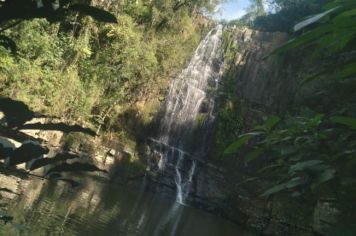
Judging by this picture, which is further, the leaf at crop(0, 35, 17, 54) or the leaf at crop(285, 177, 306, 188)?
the leaf at crop(285, 177, 306, 188)

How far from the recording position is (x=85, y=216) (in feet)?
25.8

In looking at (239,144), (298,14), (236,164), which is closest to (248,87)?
(236,164)

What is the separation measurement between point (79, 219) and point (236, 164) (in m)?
14.1

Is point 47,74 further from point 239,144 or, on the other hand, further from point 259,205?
point 239,144

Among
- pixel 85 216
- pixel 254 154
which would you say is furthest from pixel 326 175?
pixel 85 216

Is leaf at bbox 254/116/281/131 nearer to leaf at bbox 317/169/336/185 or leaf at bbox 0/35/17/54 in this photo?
leaf at bbox 317/169/336/185

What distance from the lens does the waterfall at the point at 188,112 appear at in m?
19.3

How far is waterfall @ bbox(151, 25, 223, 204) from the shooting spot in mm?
19344

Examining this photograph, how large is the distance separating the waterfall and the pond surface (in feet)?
23.1

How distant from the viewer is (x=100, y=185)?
1345 centimetres

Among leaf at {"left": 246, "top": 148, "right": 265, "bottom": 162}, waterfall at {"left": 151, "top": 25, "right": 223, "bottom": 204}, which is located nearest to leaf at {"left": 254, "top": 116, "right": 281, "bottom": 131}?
leaf at {"left": 246, "top": 148, "right": 265, "bottom": 162}

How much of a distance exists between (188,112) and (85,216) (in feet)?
46.4

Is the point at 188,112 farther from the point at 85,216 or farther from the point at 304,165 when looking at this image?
the point at 304,165

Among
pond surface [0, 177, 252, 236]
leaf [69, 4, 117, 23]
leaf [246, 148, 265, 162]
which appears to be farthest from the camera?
pond surface [0, 177, 252, 236]
